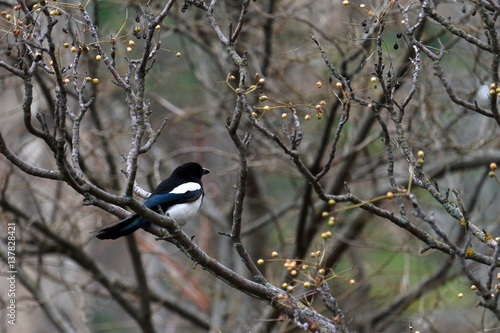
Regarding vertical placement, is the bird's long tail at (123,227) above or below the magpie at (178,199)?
below

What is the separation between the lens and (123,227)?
14.8 feet

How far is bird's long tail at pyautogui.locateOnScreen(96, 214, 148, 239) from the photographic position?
14.6 ft

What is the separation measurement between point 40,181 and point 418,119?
6.49 m

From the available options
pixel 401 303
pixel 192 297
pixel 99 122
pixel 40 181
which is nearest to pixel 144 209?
pixel 99 122

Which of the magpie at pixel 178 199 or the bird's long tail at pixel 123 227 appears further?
the magpie at pixel 178 199

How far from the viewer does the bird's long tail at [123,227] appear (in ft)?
14.6

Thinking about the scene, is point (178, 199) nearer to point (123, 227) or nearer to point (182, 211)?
point (182, 211)

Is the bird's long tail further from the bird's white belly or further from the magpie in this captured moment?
the bird's white belly

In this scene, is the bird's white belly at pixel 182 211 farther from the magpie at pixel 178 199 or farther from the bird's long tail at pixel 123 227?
the bird's long tail at pixel 123 227

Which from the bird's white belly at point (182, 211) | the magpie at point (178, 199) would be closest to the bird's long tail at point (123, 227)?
the magpie at point (178, 199)

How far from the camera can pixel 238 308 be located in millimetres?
9617

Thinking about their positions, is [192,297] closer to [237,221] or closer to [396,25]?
[396,25]

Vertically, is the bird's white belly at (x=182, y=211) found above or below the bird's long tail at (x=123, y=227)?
above

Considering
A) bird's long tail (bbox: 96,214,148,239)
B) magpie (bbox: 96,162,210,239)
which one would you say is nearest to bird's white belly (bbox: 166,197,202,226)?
magpie (bbox: 96,162,210,239)
